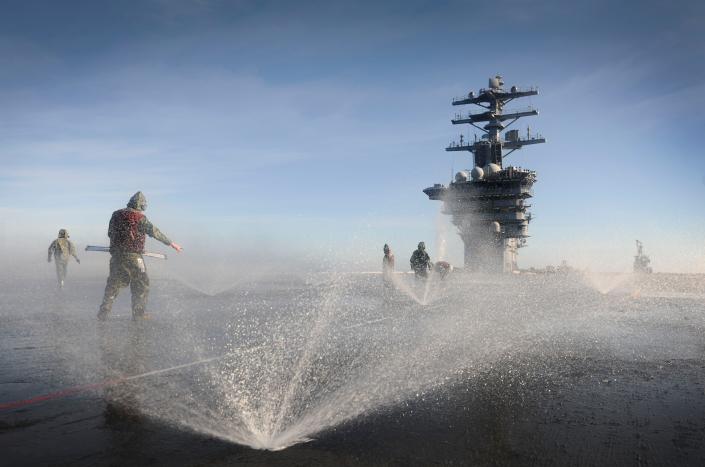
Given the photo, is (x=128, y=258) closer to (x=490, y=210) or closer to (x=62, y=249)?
(x=62, y=249)

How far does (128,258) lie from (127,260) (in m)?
0.05

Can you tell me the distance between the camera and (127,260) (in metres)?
10.3

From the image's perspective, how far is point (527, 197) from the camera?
47.2 metres

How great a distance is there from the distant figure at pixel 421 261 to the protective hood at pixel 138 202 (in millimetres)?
11750

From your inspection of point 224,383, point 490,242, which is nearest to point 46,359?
point 224,383

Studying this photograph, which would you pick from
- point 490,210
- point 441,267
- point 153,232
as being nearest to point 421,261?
point 441,267

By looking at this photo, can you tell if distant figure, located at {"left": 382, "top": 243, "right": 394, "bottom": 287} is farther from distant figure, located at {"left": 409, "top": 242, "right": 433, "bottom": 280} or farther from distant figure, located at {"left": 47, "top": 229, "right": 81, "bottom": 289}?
distant figure, located at {"left": 47, "top": 229, "right": 81, "bottom": 289}

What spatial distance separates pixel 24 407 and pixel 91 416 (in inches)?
31.4

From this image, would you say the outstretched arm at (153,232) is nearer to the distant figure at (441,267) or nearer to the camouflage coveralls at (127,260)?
the camouflage coveralls at (127,260)

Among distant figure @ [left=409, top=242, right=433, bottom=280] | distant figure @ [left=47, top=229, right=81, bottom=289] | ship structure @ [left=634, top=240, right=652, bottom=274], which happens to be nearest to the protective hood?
distant figure @ [left=47, top=229, right=81, bottom=289]

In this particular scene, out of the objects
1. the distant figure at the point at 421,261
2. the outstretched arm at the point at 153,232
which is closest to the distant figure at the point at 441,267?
the distant figure at the point at 421,261

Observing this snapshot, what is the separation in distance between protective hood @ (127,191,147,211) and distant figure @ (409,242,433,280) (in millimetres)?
11750

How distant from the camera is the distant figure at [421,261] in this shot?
19922 millimetres

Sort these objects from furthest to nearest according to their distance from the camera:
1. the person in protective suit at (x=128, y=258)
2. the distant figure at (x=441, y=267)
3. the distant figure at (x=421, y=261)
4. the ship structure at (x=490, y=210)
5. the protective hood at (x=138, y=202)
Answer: the ship structure at (x=490, y=210)
the distant figure at (x=441, y=267)
the distant figure at (x=421, y=261)
the protective hood at (x=138, y=202)
the person in protective suit at (x=128, y=258)
